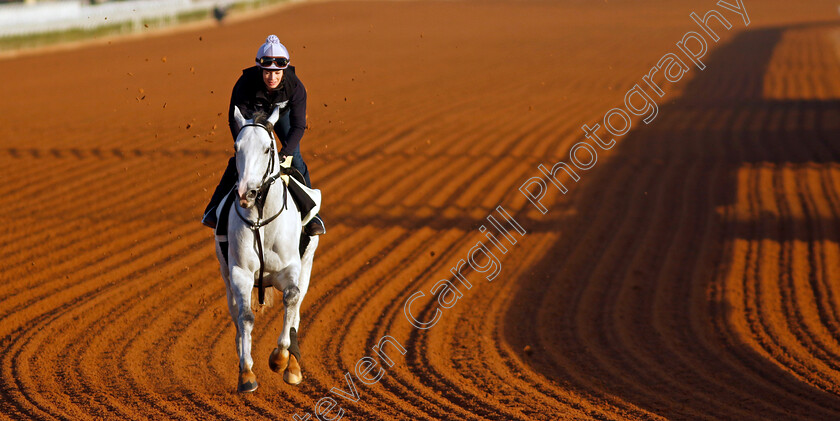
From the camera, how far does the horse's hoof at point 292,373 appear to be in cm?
627

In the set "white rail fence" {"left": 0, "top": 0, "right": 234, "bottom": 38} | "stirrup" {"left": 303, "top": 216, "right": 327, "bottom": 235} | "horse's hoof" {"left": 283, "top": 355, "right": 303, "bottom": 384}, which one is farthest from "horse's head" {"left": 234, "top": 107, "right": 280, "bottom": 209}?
"white rail fence" {"left": 0, "top": 0, "right": 234, "bottom": 38}

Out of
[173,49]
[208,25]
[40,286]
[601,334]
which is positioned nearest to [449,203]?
[601,334]

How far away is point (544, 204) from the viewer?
13938mm

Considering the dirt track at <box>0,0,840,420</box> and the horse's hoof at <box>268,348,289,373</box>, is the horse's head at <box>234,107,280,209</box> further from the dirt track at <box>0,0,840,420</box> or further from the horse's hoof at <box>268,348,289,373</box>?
the dirt track at <box>0,0,840,420</box>

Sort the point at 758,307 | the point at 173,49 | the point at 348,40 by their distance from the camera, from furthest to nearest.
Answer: the point at 348,40
the point at 173,49
the point at 758,307

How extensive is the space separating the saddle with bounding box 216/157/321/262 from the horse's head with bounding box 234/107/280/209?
1.77 feet

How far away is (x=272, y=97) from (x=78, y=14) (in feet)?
132

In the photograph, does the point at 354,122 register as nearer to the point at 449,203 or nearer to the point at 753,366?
the point at 449,203

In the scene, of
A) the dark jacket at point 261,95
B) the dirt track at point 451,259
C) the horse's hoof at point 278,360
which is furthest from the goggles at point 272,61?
the dirt track at point 451,259

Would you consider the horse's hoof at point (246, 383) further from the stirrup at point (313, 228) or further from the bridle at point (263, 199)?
the stirrup at point (313, 228)

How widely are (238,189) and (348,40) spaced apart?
3670cm

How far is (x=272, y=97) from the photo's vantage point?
21.1ft

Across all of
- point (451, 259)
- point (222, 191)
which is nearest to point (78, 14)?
point (451, 259)

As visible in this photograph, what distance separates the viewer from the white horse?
218 inches
